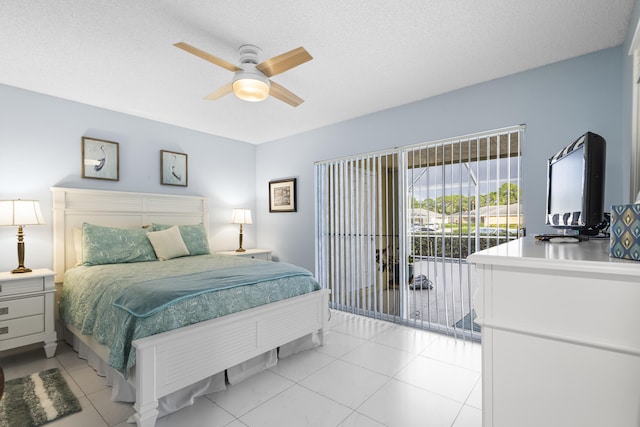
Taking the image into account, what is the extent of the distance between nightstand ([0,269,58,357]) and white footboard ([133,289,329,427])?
171 centimetres

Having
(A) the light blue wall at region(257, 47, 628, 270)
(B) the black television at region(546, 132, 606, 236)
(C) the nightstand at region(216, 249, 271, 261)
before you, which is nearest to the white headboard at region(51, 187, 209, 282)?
(C) the nightstand at region(216, 249, 271, 261)

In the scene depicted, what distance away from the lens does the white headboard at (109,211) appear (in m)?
3.22

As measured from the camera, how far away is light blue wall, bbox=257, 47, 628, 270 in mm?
2363

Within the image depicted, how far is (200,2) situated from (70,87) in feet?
6.84

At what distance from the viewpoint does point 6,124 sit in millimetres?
2986

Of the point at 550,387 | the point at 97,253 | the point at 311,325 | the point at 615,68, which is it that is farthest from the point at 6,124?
the point at 615,68

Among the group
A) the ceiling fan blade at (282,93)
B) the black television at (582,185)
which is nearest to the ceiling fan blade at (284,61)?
the ceiling fan blade at (282,93)

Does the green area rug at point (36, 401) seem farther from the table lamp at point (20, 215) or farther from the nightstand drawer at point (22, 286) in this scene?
the table lamp at point (20, 215)

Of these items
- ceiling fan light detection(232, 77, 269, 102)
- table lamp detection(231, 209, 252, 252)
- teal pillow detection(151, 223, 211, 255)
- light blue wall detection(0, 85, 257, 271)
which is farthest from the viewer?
table lamp detection(231, 209, 252, 252)

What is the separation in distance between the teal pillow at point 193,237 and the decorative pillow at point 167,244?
0.16 m

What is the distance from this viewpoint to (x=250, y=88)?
2.22 meters

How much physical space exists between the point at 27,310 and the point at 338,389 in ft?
9.05

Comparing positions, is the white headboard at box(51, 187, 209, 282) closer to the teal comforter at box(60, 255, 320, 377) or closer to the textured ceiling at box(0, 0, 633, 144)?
the teal comforter at box(60, 255, 320, 377)

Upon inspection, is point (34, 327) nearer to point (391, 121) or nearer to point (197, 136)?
point (197, 136)
